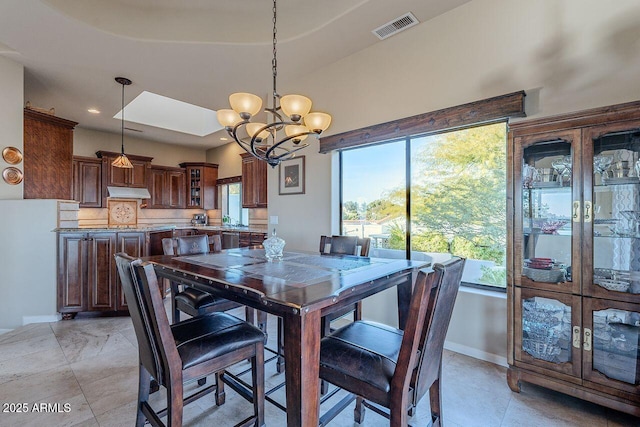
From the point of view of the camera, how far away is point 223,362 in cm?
149

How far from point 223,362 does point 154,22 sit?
3.37m

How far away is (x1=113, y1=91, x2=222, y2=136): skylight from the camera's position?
5.55m

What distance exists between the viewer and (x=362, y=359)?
54.0 inches

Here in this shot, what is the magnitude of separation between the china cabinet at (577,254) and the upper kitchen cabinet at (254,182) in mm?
4294

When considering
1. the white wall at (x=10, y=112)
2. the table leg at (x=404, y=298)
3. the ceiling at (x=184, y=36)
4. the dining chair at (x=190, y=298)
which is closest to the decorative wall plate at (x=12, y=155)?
the white wall at (x=10, y=112)

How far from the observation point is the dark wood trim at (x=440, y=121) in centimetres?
232

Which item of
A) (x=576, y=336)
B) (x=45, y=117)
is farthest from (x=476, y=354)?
(x=45, y=117)

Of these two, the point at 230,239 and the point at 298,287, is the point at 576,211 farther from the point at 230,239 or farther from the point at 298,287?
the point at 230,239

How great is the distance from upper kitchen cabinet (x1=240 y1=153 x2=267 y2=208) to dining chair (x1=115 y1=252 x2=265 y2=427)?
159 inches

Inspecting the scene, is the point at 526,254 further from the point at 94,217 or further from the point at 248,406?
the point at 94,217

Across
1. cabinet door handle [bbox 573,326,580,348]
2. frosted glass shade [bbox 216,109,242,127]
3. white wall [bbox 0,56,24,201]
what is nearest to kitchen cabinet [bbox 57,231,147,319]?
white wall [bbox 0,56,24,201]

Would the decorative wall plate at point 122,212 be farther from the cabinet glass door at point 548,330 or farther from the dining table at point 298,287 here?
the cabinet glass door at point 548,330

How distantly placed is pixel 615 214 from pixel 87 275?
5.02 m

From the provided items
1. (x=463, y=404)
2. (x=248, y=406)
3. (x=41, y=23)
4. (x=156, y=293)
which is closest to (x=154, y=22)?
(x=41, y=23)
